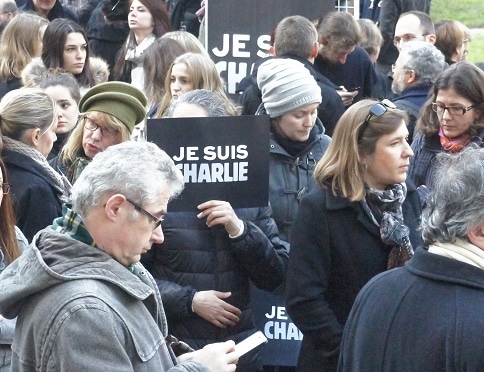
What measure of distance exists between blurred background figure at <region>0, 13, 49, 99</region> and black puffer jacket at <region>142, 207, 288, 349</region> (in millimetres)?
3870

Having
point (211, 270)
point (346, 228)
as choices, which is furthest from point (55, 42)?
point (346, 228)

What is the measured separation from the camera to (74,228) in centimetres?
307

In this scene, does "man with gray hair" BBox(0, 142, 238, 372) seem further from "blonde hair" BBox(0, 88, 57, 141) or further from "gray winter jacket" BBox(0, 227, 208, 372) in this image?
"blonde hair" BBox(0, 88, 57, 141)

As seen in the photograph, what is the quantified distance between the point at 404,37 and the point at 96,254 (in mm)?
6817

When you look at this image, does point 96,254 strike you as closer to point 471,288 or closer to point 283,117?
point 471,288

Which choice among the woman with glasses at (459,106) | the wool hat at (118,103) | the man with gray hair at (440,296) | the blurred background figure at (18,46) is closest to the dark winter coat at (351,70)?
the blurred background figure at (18,46)

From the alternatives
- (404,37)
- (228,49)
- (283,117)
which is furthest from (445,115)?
(404,37)

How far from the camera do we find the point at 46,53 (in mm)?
7895

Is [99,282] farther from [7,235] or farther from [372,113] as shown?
[372,113]

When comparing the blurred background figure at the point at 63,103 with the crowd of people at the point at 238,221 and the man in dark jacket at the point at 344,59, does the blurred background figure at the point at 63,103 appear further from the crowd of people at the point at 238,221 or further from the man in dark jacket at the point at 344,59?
the man in dark jacket at the point at 344,59

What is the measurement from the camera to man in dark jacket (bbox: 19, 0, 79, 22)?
10.5m

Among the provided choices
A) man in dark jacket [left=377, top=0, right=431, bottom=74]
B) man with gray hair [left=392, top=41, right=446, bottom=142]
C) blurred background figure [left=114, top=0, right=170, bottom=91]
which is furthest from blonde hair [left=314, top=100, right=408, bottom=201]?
man in dark jacket [left=377, top=0, right=431, bottom=74]

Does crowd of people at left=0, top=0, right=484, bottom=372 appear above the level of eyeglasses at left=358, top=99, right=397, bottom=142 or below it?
below

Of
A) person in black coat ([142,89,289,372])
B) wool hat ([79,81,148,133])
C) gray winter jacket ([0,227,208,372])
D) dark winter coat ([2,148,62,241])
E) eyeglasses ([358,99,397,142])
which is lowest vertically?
person in black coat ([142,89,289,372])
